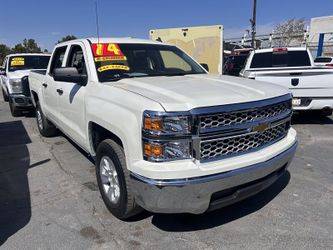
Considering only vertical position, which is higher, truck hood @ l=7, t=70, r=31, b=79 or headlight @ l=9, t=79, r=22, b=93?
truck hood @ l=7, t=70, r=31, b=79

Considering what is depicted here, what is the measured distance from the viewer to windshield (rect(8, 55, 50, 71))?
9984mm

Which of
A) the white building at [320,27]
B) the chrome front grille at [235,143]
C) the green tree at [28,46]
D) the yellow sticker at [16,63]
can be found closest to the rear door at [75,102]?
the chrome front grille at [235,143]

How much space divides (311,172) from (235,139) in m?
2.38

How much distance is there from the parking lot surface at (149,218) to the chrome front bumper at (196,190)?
46cm

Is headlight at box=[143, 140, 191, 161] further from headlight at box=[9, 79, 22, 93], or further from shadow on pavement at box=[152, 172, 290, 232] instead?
headlight at box=[9, 79, 22, 93]

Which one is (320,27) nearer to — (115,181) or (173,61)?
(173,61)

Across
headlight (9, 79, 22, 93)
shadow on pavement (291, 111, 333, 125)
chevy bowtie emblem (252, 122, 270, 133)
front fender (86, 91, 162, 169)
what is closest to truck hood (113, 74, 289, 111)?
front fender (86, 91, 162, 169)

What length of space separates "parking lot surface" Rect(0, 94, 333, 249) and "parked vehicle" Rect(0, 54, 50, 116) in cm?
410

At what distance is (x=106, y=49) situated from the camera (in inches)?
157

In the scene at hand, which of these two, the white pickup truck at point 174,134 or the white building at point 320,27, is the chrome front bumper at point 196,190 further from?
the white building at point 320,27

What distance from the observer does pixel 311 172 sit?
461cm

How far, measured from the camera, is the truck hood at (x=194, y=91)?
8.59 ft

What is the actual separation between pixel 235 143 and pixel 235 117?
248mm

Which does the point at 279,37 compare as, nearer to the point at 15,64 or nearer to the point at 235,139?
the point at 15,64
